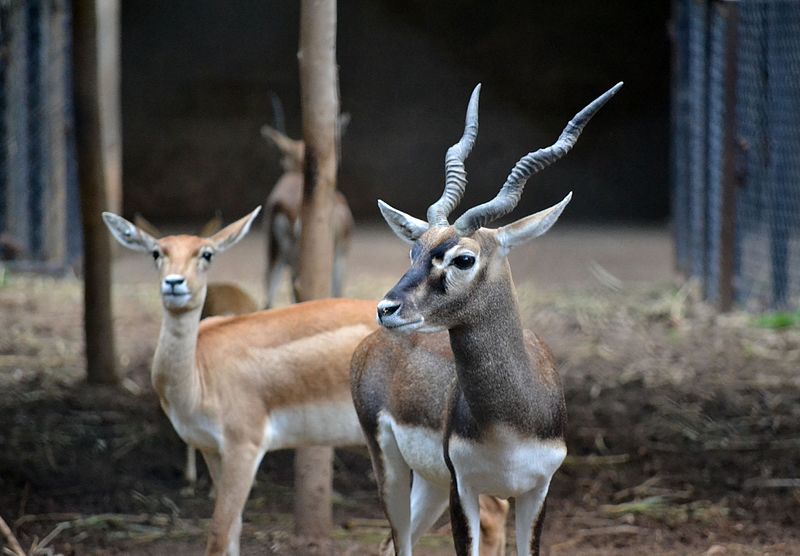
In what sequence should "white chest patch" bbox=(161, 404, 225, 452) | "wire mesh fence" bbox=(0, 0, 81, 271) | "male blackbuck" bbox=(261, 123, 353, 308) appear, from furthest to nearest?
"wire mesh fence" bbox=(0, 0, 81, 271)
"male blackbuck" bbox=(261, 123, 353, 308)
"white chest patch" bbox=(161, 404, 225, 452)

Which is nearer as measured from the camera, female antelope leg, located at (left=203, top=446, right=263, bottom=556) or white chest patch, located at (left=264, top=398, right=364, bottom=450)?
female antelope leg, located at (left=203, top=446, right=263, bottom=556)

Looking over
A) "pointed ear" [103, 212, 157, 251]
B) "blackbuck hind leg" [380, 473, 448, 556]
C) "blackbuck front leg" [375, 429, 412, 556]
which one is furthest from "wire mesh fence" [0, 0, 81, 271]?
"blackbuck front leg" [375, 429, 412, 556]

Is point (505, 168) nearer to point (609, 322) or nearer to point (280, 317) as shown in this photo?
point (609, 322)

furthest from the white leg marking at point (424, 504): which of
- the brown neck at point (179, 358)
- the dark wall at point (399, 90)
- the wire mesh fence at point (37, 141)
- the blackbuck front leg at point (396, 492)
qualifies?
the dark wall at point (399, 90)

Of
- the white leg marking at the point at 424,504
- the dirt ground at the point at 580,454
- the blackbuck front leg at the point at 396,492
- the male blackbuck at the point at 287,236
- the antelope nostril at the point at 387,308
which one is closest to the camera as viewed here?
the antelope nostril at the point at 387,308

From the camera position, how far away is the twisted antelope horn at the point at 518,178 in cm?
345

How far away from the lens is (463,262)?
135 inches

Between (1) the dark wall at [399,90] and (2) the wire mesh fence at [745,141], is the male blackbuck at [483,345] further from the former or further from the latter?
(1) the dark wall at [399,90]

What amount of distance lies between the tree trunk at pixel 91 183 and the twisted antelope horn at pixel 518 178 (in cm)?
Result: 370

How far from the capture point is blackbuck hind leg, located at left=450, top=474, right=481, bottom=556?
3.66 meters

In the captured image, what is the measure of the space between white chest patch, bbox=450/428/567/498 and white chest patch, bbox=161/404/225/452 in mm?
1401

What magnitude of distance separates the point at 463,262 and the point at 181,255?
1664 mm

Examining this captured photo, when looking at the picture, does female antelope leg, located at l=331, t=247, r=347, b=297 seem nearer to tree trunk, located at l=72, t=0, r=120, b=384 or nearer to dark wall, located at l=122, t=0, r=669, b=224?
tree trunk, located at l=72, t=0, r=120, b=384

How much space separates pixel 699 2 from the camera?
988cm
